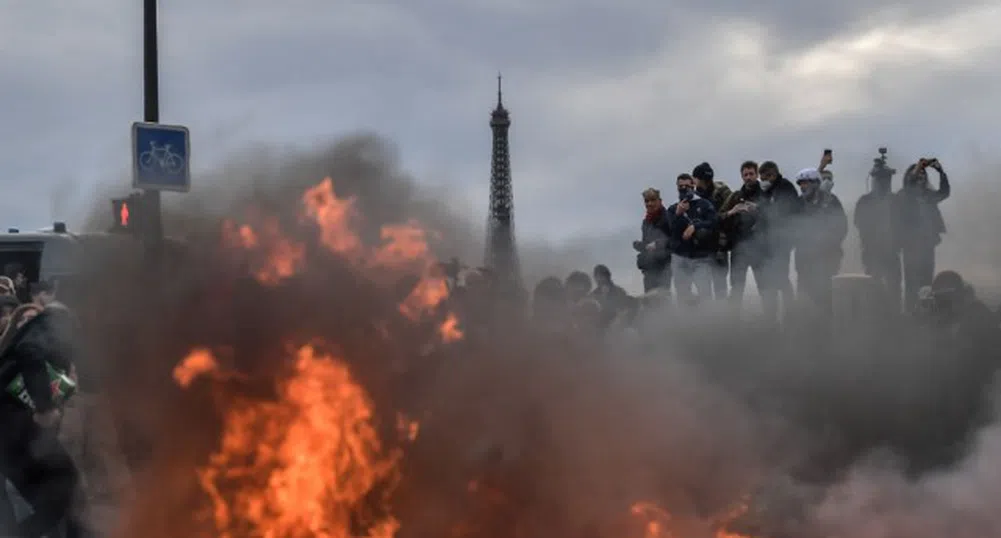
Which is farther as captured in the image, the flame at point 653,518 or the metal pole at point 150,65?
the metal pole at point 150,65

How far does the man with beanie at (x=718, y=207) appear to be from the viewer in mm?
10570

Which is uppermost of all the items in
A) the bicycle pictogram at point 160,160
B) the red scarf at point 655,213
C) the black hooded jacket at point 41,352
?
the bicycle pictogram at point 160,160

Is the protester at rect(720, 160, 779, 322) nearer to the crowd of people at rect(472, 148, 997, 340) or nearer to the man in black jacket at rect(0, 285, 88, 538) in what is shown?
the crowd of people at rect(472, 148, 997, 340)

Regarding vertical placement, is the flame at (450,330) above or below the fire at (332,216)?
below

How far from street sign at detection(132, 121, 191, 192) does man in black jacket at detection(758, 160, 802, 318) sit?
15.2 feet

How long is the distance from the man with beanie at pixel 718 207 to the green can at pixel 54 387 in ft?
16.9

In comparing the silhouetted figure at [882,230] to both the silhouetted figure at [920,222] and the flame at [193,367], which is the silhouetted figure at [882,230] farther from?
the flame at [193,367]

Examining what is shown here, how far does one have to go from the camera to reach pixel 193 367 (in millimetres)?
6711

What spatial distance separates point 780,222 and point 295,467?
532 centimetres

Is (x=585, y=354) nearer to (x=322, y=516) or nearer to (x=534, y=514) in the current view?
(x=534, y=514)

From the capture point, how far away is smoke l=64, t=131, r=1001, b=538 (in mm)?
6727

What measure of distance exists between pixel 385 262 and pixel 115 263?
1960 millimetres

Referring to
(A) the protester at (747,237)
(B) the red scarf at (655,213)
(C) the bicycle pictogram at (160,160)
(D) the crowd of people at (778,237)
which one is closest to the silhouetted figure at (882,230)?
(D) the crowd of people at (778,237)

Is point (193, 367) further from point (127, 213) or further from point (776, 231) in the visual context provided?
point (776, 231)
